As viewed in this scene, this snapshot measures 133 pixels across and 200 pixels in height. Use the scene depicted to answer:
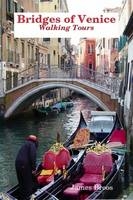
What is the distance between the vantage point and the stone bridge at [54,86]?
21.6 m

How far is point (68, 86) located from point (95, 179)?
13.8 m

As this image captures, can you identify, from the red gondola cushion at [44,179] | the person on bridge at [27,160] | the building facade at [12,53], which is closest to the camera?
the person on bridge at [27,160]

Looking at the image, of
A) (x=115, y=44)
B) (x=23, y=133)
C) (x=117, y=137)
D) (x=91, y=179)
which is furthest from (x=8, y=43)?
(x=91, y=179)

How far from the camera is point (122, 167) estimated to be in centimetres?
1017

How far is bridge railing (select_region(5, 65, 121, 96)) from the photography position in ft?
71.1

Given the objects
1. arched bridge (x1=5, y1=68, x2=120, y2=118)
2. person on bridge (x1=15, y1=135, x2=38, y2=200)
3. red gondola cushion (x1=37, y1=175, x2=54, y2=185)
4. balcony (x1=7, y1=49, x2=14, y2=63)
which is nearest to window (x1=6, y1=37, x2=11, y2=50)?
balcony (x1=7, y1=49, x2=14, y2=63)

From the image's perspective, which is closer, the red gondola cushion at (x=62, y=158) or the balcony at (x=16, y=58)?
the red gondola cushion at (x=62, y=158)

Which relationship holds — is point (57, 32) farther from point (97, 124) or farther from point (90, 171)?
point (97, 124)

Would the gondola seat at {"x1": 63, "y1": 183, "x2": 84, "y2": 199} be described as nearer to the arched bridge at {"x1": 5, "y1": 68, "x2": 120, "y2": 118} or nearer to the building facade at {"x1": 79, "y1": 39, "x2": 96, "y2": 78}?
the arched bridge at {"x1": 5, "y1": 68, "x2": 120, "y2": 118}

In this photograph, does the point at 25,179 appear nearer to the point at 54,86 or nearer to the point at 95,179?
the point at 95,179

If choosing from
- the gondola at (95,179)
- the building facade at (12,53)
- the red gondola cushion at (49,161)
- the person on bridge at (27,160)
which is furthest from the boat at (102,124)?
the building facade at (12,53)

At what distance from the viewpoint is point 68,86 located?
22.6m

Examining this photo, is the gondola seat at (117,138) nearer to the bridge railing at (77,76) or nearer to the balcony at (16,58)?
the bridge railing at (77,76)

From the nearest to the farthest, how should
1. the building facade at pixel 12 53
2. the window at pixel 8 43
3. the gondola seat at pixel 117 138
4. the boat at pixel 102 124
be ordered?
the gondola seat at pixel 117 138 < the boat at pixel 102 124 < the building facade at pixel 12 53 < the window at pixel 8 43
